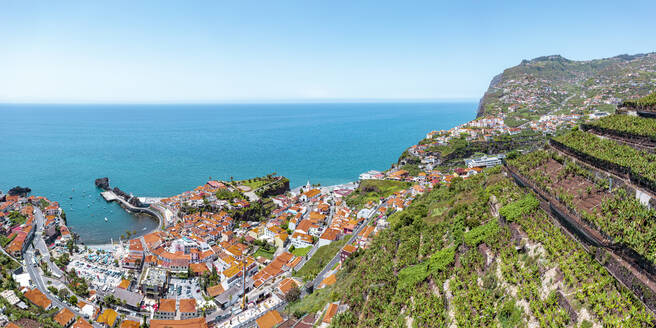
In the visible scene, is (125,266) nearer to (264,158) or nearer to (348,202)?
(348,202)

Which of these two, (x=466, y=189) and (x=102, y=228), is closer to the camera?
(x=466, y=189)

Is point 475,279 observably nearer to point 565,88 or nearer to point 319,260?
point 319,260

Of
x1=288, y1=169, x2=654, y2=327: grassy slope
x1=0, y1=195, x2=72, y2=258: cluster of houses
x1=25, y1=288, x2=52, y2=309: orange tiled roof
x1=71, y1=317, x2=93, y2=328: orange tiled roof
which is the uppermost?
x1=288, y1=169, x2=654, y2=327: grassy slope

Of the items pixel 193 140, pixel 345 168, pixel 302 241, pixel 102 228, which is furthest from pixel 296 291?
pixel 193 140

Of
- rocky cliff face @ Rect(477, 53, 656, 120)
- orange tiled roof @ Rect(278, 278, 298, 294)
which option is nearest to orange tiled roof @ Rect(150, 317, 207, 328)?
orange tiled roof @ Rect(278, 278, 298, 294)

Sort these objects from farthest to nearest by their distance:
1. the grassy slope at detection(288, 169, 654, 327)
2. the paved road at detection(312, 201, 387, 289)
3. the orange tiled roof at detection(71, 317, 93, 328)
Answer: the paved road at detection(312, 201, 387, 289) < the orange tiled roof at detection(71, 317, 93, 328) < the grassy slope at detection(288, 169, 654, 327)

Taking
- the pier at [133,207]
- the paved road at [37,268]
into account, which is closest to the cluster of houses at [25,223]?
the paved road at [37,268]

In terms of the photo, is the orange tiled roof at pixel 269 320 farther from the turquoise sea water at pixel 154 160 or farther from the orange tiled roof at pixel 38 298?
the turquoise sea water at pixel 154 160

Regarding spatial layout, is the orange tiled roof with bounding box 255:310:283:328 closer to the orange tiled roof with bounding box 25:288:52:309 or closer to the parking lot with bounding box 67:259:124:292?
the parking lot with bounding box 67:259:124:292

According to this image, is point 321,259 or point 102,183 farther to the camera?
point 102,183

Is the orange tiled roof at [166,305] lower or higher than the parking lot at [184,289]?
higher

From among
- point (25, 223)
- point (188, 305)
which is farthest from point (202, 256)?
point (25, 223)
